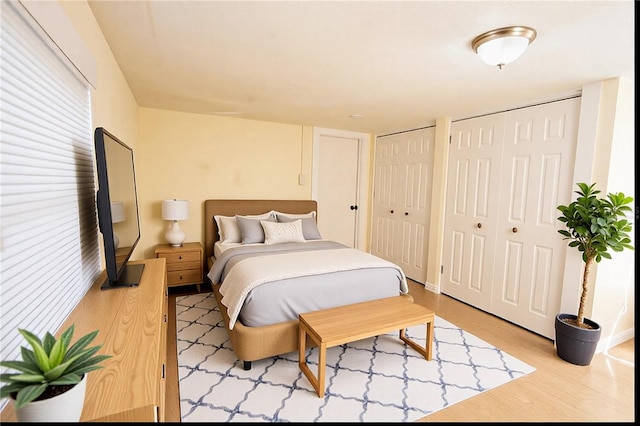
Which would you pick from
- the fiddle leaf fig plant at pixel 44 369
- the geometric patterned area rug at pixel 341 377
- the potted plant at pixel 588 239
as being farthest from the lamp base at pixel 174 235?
the potted plant at pixel 588 239

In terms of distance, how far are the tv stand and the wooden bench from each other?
1019mm

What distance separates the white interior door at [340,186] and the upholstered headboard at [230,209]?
537mm

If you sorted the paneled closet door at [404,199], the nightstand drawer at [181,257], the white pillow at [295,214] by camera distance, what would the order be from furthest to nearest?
the paneled closet door at [404,199], the white pillow at [295,214], the nightstand drawer at [181,257]

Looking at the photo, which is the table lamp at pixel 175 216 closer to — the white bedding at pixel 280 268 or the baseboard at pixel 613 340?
the white bedding at pixel 280 268

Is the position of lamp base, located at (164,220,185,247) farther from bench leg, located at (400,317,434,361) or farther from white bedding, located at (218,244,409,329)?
bench leg, located at (400,317,434,361)

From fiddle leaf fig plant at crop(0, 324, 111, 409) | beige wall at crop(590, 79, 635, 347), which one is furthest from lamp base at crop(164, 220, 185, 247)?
beige wall at crop(590, 79, 635, 347)

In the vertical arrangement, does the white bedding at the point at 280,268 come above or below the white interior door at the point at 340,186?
below

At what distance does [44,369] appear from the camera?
70 cm

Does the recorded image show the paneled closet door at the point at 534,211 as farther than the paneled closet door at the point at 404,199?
No

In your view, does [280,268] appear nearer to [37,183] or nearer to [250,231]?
[250,231]

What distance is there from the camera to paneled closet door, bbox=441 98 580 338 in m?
2.57

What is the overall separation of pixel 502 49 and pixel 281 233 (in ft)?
8.15

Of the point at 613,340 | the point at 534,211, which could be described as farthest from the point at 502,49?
the point at 613,340

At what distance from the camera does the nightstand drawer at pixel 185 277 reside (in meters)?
3.26
